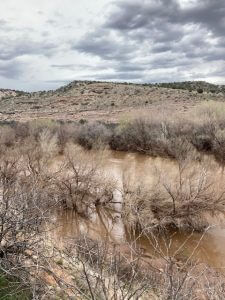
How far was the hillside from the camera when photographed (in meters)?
57.7

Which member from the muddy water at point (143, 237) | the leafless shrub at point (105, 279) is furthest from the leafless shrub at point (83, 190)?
the leafless shrub at point (105, 279)

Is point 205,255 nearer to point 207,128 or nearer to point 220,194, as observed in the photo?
point 220,194

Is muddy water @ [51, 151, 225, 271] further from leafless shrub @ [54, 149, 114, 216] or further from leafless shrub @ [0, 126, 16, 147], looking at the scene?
leafless shrub @ [0, 126, 16, 147]

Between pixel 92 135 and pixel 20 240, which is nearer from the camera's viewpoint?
pixel 20 240

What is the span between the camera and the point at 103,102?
68688 mm

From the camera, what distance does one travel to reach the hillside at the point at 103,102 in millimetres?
57688

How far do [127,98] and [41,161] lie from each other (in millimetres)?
49342

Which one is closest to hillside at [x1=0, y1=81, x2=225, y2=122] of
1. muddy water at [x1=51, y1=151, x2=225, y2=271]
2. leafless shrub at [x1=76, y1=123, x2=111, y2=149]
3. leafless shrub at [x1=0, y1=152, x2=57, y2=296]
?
leafless shrub at [x1=76, y1=123, x2=111, y2=149]

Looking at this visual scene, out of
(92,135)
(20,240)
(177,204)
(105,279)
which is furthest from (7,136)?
(105,279)

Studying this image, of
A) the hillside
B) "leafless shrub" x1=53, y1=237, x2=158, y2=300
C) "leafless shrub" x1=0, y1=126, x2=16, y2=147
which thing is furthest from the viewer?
the hillside

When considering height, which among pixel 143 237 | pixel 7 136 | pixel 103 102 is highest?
pixel 103 102

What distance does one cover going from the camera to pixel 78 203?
1761 cm

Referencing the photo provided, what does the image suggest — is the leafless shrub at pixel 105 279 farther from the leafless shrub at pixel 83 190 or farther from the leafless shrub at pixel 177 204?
the leafless shrub at pixel 83 190

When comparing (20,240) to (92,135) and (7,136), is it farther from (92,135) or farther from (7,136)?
(92,135)
